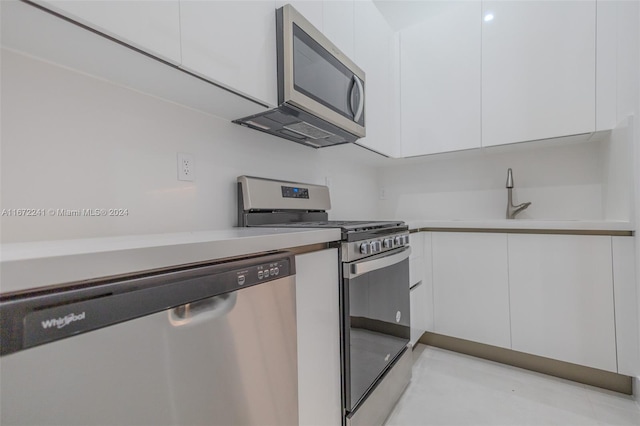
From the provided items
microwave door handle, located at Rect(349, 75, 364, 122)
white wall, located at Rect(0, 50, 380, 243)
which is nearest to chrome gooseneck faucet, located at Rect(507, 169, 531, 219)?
microwave door handle, located at Rect(349, 75, 364, 122)

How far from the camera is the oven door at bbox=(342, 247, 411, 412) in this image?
105cm

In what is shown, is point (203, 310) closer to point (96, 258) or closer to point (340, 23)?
point (96, 258)

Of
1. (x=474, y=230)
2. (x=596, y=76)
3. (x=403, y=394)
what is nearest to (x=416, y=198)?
(x=474, y=230)

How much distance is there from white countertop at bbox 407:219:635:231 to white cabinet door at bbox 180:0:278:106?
48.8 inches

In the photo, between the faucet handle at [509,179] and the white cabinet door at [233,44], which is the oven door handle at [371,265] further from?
the faucet handle at [509,179]

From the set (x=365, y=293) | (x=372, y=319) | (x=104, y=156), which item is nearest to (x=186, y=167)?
(x=104, y=156)

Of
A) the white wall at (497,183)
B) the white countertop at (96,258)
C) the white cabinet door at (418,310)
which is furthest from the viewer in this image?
the white wall at (497,183)

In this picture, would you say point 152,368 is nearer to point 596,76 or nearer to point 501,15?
point 596,76

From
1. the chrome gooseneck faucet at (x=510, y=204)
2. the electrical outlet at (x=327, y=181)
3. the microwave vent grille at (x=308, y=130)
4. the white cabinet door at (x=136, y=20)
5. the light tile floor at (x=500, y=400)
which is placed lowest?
the light tile floor at (x=500, y=400)

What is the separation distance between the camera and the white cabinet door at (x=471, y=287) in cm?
178

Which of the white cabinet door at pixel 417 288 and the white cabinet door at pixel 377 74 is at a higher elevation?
the white cabinet door at pixel 377 74

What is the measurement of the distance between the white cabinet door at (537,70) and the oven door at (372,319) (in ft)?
3.91

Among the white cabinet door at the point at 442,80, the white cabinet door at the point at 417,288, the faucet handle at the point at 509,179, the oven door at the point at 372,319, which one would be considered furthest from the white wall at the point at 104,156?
the faucet handle at the point at 509,179

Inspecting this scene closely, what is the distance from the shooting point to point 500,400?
4.76ft
